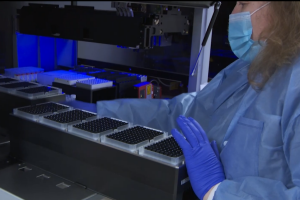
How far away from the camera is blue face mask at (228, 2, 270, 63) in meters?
1.19

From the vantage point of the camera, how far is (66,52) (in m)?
2.39

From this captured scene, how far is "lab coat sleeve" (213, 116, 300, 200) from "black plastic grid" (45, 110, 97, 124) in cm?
65

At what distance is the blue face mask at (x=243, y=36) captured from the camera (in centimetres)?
119

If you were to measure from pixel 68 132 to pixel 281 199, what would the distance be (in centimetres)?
79

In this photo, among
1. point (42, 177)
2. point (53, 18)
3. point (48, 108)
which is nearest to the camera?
point (42, 177)

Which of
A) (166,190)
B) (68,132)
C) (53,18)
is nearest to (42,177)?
(68,132)

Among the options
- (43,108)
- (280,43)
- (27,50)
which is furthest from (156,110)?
(27,50)

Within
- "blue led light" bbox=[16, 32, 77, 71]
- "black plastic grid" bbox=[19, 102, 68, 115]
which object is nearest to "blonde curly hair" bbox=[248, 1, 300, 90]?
"black plastic grid" bbox=[19, 102, 68, 115]

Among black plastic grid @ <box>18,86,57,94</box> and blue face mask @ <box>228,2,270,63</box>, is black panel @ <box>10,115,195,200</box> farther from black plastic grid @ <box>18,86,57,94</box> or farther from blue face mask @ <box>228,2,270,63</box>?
blue face mask @ <box>228,2,270,63</box>

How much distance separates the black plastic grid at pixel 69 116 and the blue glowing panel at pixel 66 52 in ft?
3.21

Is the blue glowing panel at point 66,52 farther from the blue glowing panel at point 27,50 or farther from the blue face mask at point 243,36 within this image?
the blue face mask at point 243,36

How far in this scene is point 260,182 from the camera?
3.29 feet

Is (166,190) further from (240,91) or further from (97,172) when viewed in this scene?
(240,91)

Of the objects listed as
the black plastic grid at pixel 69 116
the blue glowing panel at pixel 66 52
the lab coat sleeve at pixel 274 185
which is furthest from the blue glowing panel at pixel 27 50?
the lab coat sleeve at pixel 274 185
